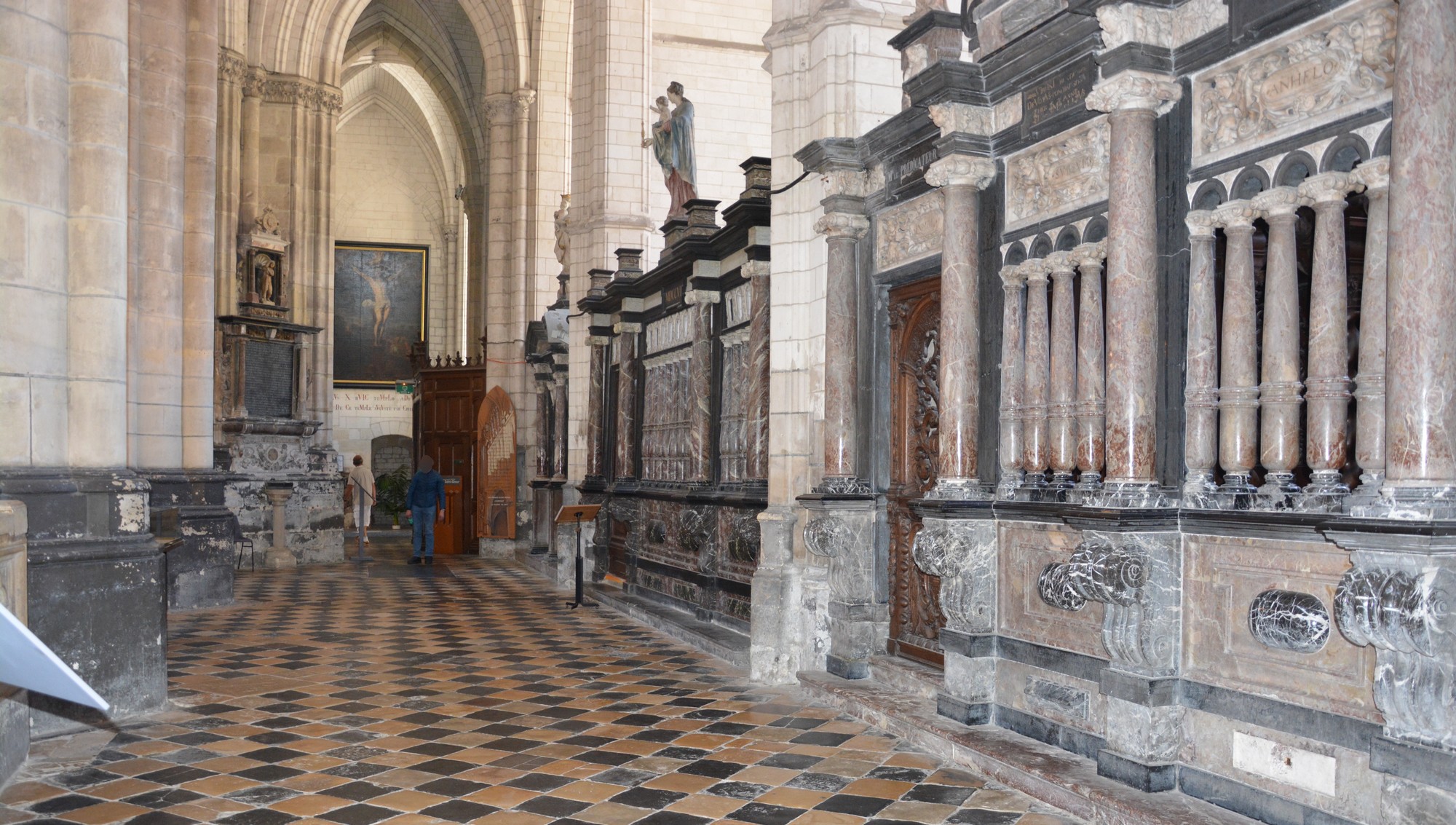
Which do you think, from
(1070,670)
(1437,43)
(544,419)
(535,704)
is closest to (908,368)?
(1070,670)

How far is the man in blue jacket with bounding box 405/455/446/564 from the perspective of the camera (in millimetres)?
16391

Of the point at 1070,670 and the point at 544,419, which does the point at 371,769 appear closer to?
the point at 1070,670

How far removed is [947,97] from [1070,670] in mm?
2809

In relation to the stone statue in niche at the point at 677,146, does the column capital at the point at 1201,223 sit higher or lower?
lower

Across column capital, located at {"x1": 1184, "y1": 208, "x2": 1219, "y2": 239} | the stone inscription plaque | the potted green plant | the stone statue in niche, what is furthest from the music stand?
the potted green plant

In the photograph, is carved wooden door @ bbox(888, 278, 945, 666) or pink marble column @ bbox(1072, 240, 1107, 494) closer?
pink marble column @ bbox(1072, 240, 1107, 494)

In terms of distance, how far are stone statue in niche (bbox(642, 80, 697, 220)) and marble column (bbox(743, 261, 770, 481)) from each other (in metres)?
2.87

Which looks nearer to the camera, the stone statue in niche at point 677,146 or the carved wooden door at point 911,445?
the carved wooden door at point 911,445

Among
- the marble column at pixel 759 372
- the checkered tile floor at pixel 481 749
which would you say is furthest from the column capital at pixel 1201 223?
the marble column at pixel 759 372

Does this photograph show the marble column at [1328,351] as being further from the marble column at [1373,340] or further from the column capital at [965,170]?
the column capital at [965,170]

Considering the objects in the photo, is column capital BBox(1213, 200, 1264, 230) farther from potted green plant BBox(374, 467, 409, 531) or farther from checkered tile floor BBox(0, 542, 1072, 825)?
potted green plant BBox(374, 467, 409, 531)

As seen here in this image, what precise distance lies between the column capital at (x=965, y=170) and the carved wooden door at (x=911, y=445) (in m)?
0.80

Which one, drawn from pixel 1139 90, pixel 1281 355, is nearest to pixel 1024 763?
pixel 1281 355

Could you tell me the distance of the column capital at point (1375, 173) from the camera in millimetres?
3604
